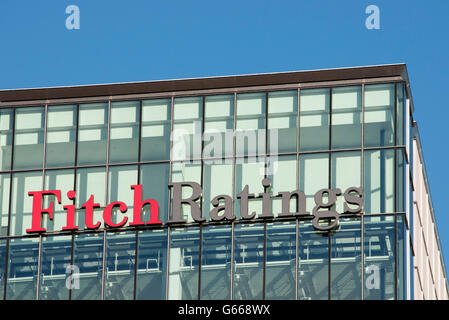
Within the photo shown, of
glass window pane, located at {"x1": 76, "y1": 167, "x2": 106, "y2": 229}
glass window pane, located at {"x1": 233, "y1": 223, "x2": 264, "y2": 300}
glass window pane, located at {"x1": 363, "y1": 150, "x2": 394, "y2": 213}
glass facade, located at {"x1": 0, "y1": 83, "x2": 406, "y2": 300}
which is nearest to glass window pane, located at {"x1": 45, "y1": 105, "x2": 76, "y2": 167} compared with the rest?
glass facade, located at {"x1": 0, "y1": 83, "x2": 406, "y2": 300}

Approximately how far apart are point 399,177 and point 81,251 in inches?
542

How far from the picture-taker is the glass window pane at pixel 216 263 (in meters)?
51.2

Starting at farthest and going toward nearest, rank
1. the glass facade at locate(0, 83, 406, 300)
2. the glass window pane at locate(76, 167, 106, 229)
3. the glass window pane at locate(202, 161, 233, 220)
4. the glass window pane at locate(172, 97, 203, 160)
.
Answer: the glass window pane at locate(76, 167, 106, 229), the glass window pane at locate(172, 97, 203, 160), the glass window pane at locate(202, 161, 233, 220), the glass facade at locate(0, 83, 406, 300)

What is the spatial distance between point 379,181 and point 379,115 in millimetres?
2921

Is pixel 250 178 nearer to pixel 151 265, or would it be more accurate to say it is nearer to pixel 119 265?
pixel 151 265

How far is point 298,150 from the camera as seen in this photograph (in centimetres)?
5238

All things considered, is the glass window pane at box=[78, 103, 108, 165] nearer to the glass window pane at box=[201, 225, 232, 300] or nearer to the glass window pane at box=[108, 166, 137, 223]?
the glass window pane at box=[108, 166, 137, 223]

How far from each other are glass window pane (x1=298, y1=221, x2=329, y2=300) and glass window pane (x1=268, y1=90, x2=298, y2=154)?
11.6 feet

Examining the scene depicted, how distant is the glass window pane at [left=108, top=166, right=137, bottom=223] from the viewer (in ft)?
175

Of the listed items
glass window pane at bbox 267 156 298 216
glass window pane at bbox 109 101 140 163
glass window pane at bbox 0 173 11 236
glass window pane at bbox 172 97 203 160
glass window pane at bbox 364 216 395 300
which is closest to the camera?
glass window pane at bbox 364 216 395 300

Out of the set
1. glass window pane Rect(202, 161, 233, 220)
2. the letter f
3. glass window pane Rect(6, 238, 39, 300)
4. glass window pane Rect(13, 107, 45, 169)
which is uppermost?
glass window pane Rect(13, 107, 45, 169)
